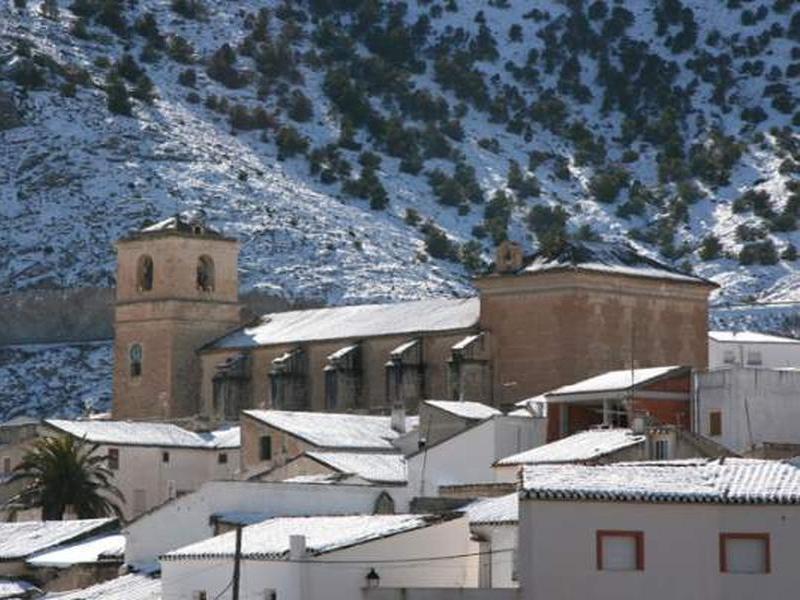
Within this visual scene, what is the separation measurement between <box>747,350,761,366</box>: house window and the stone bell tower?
29.3 meters

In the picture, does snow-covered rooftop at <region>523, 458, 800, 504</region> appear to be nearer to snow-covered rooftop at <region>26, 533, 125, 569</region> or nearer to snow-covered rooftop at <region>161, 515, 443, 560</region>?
snow-covered rooftop at <region>161, 515, 443, 560</region>

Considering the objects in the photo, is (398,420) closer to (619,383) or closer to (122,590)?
(619,383)

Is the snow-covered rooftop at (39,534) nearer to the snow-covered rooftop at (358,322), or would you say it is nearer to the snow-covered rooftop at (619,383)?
the snow-covered rooftop at (619,383)

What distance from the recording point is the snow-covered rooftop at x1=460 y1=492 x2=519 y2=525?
210 ft

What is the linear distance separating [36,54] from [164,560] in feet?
433

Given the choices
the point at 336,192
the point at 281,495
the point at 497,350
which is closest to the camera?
the point at 281,495

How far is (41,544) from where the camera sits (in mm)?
83188

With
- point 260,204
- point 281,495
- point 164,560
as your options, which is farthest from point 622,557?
point 260,204

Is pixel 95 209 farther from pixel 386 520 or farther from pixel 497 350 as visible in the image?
pixel 386 520

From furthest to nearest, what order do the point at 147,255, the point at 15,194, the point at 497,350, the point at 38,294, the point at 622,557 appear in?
the point at 15,194 → the point at 38,294 → the point at 147,255 → the point at 497,350 → the point at 622,557

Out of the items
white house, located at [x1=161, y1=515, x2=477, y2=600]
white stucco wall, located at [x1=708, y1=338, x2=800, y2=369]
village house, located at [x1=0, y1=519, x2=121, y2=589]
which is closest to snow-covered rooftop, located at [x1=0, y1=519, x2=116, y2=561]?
village house, located at [x1=0, y1=519, x2=121, y2=589]

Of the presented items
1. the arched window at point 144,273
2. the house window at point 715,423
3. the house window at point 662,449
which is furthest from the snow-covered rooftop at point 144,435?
the house window at point 662,449

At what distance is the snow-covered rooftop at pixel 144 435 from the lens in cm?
10912

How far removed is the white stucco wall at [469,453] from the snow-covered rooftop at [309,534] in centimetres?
1399
